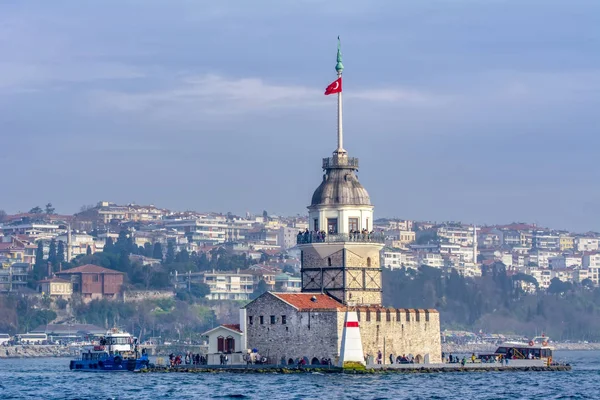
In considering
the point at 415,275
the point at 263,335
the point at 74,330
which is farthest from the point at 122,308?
the point at 263,335

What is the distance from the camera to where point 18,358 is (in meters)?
155

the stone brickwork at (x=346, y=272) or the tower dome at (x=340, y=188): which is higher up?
the tower dome at (x=340, y=188)

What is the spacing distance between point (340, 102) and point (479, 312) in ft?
365

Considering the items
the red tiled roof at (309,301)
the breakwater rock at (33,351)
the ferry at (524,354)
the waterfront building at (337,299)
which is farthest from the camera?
the breakwater rock at (33,351)

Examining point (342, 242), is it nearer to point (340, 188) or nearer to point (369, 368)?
point (340, 188)

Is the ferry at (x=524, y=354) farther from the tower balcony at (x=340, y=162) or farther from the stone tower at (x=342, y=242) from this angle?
the tower balcony at (x=340, y=162)

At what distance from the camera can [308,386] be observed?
2721 inches

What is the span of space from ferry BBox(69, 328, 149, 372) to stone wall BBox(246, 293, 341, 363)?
8.72m

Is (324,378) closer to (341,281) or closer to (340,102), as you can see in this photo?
(341,281)

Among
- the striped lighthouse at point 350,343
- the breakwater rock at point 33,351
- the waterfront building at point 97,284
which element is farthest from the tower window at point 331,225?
the waterfront building at point 97,284

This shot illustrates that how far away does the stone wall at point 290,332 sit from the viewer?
77250mm

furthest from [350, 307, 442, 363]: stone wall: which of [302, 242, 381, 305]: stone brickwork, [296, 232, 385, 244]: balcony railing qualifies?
[296, 232, 385, 244]: balcony railing

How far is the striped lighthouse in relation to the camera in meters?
75.2

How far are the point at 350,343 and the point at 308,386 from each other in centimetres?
671
